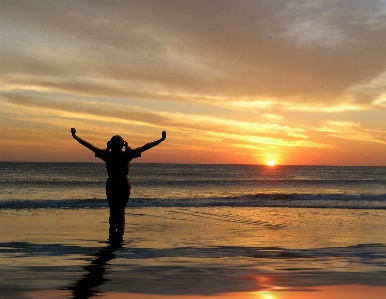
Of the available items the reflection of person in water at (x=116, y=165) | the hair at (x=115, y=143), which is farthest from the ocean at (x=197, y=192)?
the hair at (x=115, y=143)

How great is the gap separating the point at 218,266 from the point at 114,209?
2.59 m

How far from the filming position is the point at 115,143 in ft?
30.9

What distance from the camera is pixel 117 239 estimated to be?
10086mm

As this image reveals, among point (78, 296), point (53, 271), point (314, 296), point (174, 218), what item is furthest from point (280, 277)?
point (174, 218)

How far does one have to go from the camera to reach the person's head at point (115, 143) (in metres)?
9.41

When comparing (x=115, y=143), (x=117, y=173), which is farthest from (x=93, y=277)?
(x=115, y=143)

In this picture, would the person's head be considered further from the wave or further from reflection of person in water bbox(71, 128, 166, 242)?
the wave

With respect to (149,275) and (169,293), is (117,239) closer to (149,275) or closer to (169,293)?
(149,275)

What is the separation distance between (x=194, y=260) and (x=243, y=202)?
17.1 metres

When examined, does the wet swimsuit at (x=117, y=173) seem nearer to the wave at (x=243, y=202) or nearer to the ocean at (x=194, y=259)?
the ocean at (x=194, y=259)

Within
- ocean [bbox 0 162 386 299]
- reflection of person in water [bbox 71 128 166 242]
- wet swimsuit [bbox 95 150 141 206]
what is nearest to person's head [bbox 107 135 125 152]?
reflection of person in water [bbox 71 128 166 242]

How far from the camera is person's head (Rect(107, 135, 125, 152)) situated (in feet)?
30.9

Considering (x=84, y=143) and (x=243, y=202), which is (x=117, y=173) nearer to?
(x=84, y=143)

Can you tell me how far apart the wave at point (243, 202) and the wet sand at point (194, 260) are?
25.7ft
